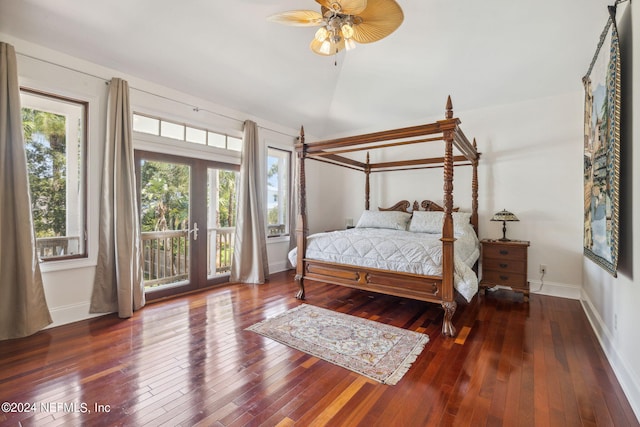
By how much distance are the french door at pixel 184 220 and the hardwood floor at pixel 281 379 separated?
0.87m

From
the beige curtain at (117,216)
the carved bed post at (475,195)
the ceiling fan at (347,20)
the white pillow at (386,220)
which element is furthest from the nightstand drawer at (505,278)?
the beige curtain at (117,216)

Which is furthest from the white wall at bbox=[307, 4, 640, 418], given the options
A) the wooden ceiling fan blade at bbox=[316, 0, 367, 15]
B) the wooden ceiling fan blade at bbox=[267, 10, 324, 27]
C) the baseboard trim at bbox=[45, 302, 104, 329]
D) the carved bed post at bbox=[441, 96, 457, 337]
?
the baseboard trim at bbox=[45, 302, 104, 329]

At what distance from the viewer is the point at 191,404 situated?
1722 millimetres

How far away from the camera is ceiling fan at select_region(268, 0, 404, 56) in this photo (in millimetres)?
2123

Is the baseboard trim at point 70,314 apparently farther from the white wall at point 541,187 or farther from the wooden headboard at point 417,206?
the white wall at point 541,187

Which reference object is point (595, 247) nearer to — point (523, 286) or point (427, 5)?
point (523, 286)

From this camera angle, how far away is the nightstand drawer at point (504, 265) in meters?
3.69

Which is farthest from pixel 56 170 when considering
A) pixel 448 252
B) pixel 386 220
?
pixel 386 220

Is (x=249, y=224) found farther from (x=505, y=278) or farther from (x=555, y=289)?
(x=555, y=289)

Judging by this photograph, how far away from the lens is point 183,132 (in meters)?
3.91

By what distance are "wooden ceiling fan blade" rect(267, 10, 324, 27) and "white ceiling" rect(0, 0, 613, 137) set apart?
0.83 m

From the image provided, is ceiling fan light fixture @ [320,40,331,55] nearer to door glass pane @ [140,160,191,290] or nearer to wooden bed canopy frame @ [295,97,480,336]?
wooden bed canopy frame @ [295,97,480,336]

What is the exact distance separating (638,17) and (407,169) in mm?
3284

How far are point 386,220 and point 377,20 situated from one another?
296 centimetres
